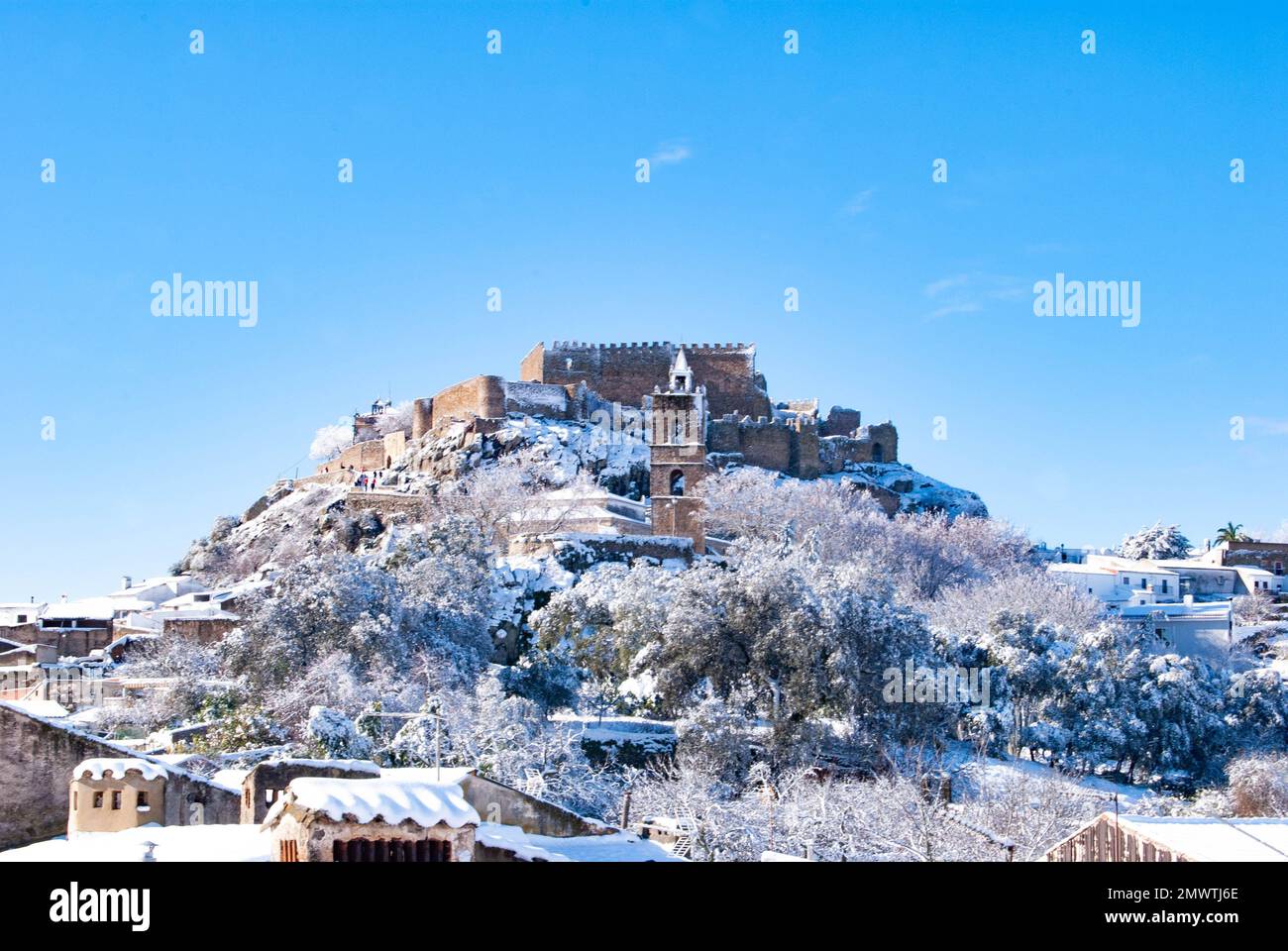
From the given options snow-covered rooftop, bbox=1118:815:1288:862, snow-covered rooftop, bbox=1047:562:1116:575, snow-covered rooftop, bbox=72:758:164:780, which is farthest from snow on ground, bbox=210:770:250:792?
snow-covered rooftop, bbox=1047:562:1116:575

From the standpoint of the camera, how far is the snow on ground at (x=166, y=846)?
39.1 ft

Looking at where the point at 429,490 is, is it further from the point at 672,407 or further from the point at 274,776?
the point at 274,776

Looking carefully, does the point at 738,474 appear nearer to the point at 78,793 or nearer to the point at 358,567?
the point at 358,567

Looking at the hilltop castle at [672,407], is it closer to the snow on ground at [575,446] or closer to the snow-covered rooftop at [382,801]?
the snow on ground at [575,446]

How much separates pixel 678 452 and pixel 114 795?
43.1 m

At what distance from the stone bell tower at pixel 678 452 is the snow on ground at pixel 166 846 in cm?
3667

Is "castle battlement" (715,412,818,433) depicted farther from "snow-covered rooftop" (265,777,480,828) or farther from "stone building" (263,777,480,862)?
"stone building" (263,777,480,862)

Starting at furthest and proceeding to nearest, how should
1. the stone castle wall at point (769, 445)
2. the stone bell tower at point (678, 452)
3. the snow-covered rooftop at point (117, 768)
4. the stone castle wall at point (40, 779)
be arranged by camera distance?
the stone castle wall at point (769, 445), the stone bell tower at point (678, 452), the stone castle wall at point (40, 779), the snow-covered rooftop at point (117, 768)

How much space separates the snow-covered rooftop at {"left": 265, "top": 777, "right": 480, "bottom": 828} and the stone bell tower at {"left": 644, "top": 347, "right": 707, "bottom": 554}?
1542 inches

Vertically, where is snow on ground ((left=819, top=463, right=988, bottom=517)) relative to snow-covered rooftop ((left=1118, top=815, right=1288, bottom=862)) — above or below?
above

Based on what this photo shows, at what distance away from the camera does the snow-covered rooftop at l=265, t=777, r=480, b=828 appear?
10.6m

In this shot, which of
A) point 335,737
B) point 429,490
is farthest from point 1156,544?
point 335,737

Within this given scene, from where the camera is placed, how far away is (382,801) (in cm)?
1076

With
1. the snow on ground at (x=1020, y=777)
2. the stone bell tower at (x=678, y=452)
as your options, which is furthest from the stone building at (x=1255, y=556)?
the snow on ground at (x=1020, y=777)
